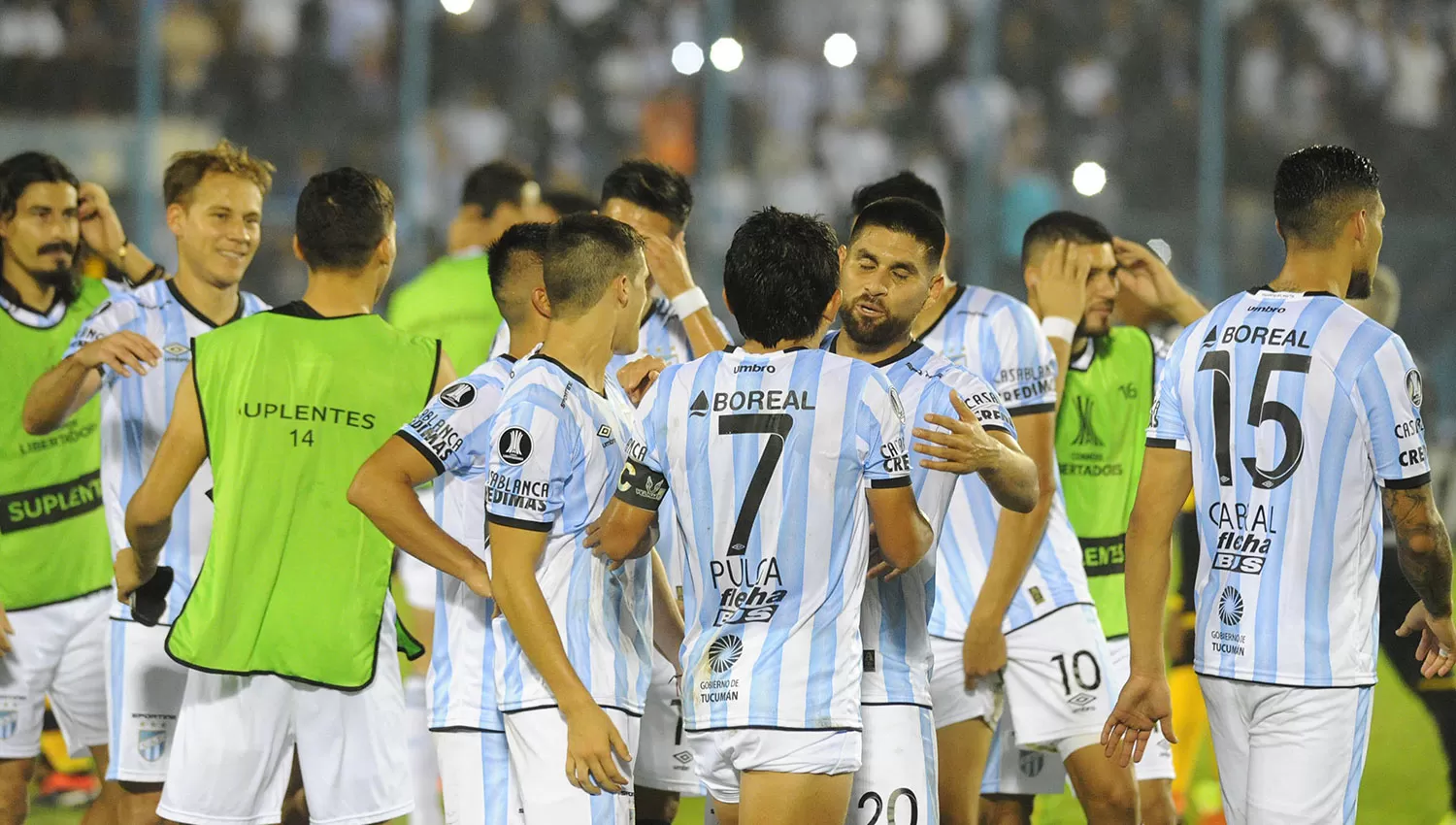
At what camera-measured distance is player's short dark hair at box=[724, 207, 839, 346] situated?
406 centimetres

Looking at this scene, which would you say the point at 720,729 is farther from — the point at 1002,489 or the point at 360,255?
the point at 360,255

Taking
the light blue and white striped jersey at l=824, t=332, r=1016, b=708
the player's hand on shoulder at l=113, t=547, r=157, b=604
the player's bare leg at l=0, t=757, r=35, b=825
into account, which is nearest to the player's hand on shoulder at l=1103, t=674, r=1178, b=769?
the light blue and white striped jersey at l=824, t=332, r=1016, b=708

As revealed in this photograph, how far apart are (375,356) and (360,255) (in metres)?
0.32

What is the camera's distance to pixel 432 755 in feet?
22.7

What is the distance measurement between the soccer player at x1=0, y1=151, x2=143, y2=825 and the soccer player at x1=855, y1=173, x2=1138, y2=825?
3.24 meters

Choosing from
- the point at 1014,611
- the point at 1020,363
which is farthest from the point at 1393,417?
the point at 1014,611

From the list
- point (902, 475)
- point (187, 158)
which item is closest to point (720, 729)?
point (902, 475)

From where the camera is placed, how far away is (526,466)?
409 centimetres

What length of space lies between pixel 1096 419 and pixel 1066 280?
0.53m

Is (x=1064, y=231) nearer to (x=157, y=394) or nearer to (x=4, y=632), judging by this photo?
(x=157, y=394)

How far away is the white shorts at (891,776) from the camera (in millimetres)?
4199

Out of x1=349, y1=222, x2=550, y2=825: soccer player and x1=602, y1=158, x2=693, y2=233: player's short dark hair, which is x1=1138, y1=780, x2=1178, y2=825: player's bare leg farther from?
x1=602, y1=158, x2=693, y2=233: player's short dark hair

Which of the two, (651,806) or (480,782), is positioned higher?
(480,782)

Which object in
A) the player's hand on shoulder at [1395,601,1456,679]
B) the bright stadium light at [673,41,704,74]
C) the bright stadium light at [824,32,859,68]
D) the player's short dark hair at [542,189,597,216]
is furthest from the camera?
the bright stadium light at [824,32,859,68]
